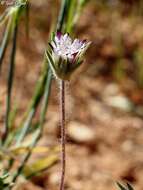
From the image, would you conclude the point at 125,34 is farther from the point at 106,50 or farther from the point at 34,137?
the point at 34,137

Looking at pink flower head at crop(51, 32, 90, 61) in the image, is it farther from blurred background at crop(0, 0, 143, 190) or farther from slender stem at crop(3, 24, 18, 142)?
blurred background at crop(0, 0, 143, 190)

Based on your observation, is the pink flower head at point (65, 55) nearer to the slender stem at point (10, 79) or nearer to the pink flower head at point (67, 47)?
the pink flower head at point (67, 47)

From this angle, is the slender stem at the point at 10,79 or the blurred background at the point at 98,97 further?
the blurred background at the point at 98,97

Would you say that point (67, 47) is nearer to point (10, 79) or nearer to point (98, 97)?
point (10, 79)

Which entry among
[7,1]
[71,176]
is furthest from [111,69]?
[7,1]

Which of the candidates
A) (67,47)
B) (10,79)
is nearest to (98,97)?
(10,79)

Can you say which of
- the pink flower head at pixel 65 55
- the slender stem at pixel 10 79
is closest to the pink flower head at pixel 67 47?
the pink flower head at pixel 65 55

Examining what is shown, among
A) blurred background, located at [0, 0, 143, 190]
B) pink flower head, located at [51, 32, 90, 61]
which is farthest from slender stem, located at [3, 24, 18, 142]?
pink flower head, located at [51, 32, 90, 61]

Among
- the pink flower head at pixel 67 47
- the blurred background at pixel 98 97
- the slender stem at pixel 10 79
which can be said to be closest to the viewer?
the pink flower head at pixel 67 47
